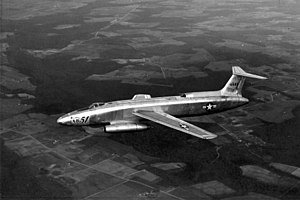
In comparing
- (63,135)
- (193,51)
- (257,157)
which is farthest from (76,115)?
(193,51)

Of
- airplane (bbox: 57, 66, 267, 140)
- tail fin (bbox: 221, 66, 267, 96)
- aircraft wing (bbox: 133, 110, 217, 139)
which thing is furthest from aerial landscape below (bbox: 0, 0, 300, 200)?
tail fin (bbox: 221, 66, 267, 96)

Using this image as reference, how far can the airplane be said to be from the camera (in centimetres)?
5184

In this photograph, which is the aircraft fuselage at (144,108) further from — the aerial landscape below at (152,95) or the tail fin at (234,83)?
the aerial landscape below at (152,95)

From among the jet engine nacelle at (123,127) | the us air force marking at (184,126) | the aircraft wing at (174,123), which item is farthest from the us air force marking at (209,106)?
the jet engine nacelle at (123,127)

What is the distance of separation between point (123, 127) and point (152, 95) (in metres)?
18.4

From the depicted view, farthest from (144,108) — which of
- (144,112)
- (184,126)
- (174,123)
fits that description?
(184,126)

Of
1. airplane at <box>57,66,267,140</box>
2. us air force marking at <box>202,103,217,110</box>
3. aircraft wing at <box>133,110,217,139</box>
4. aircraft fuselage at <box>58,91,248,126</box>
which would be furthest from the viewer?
us air force marking at <box>202,103,217,110</box>

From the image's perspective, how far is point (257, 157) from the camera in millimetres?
48688

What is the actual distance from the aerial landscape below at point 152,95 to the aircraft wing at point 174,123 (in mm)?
2831

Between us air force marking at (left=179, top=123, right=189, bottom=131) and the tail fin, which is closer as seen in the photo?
us air force marking at (left=179, top=123, right=189, bottom=131)

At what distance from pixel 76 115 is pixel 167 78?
30.7m

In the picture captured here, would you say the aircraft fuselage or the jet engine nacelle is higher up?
the aircraft fuselage

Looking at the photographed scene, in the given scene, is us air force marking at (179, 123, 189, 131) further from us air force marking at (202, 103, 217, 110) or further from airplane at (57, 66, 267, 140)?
us air force marking at (202, 103, 217, 110)

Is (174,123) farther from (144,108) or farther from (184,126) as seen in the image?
(144,108)
